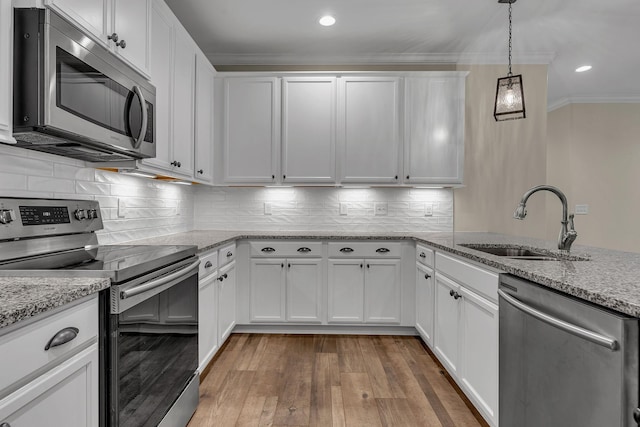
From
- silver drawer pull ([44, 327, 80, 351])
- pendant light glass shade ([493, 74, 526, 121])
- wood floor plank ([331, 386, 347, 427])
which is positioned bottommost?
wood floor plank ([331, 386, 347, 427])

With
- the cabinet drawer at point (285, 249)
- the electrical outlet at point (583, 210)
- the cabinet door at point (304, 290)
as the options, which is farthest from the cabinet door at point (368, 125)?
the electrical outlet at point (583, 210)

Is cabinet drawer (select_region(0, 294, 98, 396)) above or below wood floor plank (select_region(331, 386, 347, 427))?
above

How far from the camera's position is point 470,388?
6.37 feet

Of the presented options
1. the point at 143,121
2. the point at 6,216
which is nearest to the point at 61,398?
the point at 6,216

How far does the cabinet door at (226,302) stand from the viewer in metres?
2.63

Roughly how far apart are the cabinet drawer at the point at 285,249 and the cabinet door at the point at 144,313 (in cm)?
164

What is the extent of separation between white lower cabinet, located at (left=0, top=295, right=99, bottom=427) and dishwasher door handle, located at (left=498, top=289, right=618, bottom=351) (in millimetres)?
1487

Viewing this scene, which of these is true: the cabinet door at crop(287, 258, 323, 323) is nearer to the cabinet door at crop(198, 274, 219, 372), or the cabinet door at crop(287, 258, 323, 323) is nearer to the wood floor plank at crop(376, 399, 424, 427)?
the cabinet door at crop(198, 274, 219, 372)

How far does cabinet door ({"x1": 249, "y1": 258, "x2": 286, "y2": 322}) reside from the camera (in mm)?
3137

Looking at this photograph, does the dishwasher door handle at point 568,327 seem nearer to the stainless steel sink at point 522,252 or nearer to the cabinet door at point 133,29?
the stainless steel sink at point 522,252

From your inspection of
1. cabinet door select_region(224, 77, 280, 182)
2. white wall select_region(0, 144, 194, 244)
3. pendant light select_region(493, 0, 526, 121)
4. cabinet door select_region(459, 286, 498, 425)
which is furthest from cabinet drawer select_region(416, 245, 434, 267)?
white wall select_region(0, 144, 194, 244)

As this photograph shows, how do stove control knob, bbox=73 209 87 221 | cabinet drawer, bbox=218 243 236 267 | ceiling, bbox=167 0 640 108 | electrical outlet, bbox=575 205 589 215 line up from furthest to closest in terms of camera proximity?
electrical outlet, bbox=575 205 589 215
ceiling, bbox=167 0 640 108
cabinet drawer, bbox=218 243 236 267
stove control knob, bbox=73 209 87 221

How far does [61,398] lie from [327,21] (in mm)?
2958

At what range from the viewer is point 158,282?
1.47 metres
